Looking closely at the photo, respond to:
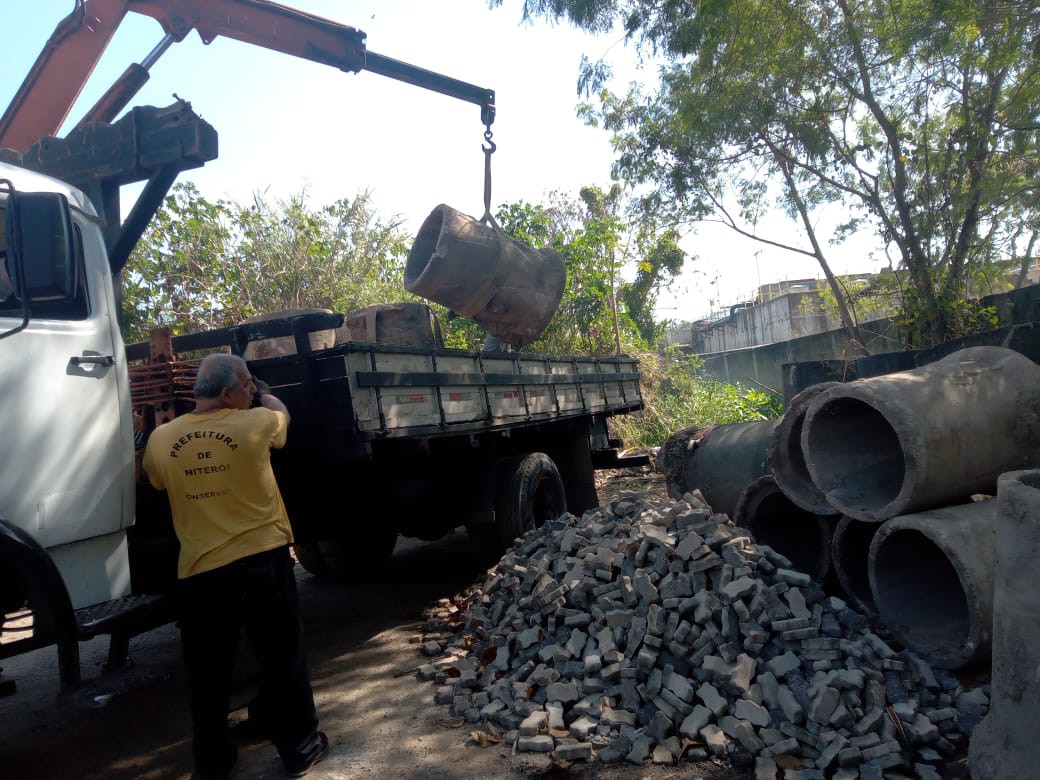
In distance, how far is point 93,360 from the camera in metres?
3.15

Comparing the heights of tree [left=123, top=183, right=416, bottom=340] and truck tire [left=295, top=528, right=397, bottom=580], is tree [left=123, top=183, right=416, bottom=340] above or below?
above

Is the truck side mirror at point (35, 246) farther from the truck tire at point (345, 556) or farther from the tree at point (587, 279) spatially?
the tree at point (587, 279)

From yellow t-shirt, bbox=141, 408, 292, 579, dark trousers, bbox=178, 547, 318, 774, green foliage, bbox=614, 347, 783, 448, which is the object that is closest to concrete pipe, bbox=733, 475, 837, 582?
dark trousers, bbox=178, 547, 318, 774

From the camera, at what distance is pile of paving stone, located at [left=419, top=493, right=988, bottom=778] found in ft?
10.0

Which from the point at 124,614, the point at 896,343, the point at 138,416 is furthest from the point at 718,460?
the point at 896,343

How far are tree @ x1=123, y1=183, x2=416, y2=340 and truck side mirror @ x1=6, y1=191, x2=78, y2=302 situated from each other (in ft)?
24.6

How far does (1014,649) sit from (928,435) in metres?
1.38

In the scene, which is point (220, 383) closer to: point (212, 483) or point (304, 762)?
point (212, 483)

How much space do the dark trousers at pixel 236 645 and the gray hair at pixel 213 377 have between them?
27.8 inches

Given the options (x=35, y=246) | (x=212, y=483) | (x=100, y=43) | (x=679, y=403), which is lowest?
(x=679, y=403)

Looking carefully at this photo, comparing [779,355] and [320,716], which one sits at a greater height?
[779,355]

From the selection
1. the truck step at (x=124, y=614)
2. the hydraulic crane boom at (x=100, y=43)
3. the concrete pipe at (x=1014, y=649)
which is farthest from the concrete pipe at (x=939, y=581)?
the hydraulic crane boom at (x=100, y=43)

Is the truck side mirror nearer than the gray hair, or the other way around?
the truck side mirror

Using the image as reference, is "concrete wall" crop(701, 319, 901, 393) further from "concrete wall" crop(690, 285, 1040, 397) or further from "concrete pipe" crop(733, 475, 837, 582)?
"concrete pipe" crop(733, 475, 837, 582)
